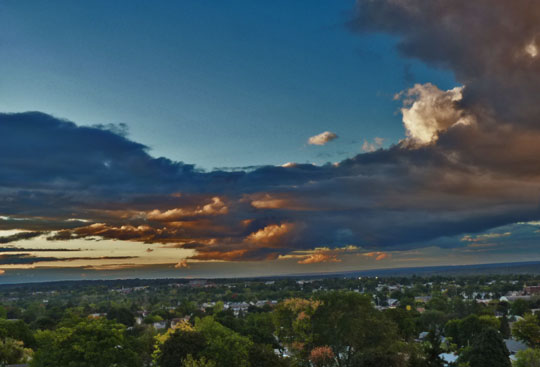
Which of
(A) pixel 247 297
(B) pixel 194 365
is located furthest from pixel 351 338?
(A) pixel 247 297

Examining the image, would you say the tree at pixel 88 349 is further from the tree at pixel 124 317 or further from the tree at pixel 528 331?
the tree at pixel 124 317

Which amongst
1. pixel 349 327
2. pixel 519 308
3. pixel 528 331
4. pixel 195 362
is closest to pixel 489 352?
pixel 349 327

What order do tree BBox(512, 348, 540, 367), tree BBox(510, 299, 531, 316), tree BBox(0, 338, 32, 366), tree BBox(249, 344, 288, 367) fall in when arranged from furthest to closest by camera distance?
tree BBox(510, 299, 531, 316) → tree BBox(0, 338, 32, 366) → tree BBox(512, 348, 540, 367) → tree BBox(249, 344, 288, 367)

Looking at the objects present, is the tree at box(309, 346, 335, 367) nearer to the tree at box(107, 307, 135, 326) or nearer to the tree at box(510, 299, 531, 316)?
the tree at box(107, 307, 135, 326)

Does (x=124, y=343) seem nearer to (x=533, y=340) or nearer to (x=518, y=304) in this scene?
(x=533, y=340)

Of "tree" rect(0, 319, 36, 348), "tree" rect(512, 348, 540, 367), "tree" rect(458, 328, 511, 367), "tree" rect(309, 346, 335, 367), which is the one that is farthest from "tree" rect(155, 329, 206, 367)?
"tree" rect(512, 348, 540, 367)

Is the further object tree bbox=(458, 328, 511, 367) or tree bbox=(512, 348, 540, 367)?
tree bbox=(458, 328, 511, 367)

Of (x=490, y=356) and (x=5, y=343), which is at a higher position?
(x=5, y=343)

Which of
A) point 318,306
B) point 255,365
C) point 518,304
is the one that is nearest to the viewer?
point 255,365
